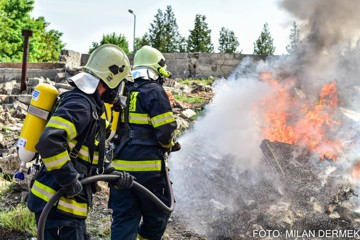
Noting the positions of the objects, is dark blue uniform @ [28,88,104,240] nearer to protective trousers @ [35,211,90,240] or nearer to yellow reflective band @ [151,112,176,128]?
protective trousers @ [35,211,90,240]

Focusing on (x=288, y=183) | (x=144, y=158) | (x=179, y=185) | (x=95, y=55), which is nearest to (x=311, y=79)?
(x=288, y=183)

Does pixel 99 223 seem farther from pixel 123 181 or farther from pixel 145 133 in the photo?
pixel 123 181

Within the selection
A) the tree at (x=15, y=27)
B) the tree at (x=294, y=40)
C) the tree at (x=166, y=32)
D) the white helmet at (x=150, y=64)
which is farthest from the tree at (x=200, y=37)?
the white helmet at (x=150, y=64)

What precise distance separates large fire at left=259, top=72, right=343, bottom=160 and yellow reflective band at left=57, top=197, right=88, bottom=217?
15.4 feet

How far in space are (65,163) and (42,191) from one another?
33cm

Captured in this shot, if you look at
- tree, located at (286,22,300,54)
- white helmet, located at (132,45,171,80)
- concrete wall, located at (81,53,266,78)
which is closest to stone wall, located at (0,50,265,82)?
concrete wall, located at (81,53,266,78)

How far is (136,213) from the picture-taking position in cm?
367

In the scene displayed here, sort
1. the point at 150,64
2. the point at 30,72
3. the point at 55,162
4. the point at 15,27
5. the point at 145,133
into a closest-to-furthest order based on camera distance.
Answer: the point at 55,162 → the point at 145,133 → the point at 150,64 → the point at 30,72 → the point at 15,27

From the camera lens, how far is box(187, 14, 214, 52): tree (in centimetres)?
3522

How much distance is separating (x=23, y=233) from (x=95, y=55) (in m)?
2.48

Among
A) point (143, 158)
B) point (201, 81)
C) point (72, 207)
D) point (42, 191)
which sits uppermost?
point (201, 81)

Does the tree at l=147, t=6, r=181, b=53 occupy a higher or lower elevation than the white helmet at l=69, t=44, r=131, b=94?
higher

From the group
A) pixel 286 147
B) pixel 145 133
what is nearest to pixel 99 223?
pixel 145 133

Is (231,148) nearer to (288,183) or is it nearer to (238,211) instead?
(288,183)
